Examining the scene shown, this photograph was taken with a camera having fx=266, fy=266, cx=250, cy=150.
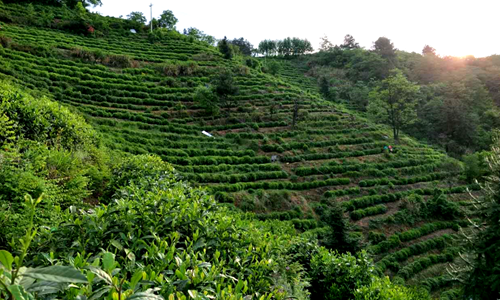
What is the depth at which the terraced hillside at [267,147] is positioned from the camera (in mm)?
16422

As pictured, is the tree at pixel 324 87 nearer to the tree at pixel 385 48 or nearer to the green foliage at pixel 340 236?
the tree at pixel 385 48

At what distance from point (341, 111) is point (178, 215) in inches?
1252

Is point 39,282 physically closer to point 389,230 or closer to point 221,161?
point 221,161

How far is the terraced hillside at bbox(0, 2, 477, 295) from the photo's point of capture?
53.9 ft

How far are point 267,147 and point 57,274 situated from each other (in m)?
21.1

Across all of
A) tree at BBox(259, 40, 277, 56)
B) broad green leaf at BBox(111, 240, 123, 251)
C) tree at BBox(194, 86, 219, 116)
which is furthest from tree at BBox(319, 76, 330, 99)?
broad green leaf at BBox(111, 240, 123, 251)

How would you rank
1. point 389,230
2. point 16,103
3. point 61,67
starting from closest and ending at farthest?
point 16,103, point 389,230, point 61,67

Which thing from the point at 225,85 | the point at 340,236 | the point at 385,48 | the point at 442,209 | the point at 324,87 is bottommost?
the point at 442,209

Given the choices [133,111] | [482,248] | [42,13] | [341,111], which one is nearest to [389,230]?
[482,248]

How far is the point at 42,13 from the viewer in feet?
116

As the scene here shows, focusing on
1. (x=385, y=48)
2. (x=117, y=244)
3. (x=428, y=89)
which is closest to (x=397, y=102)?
(x=428, y=89)

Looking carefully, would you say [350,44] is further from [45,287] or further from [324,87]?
[45,287]

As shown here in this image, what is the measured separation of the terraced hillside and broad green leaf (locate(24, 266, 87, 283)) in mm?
14542

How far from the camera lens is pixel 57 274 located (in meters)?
1.01
